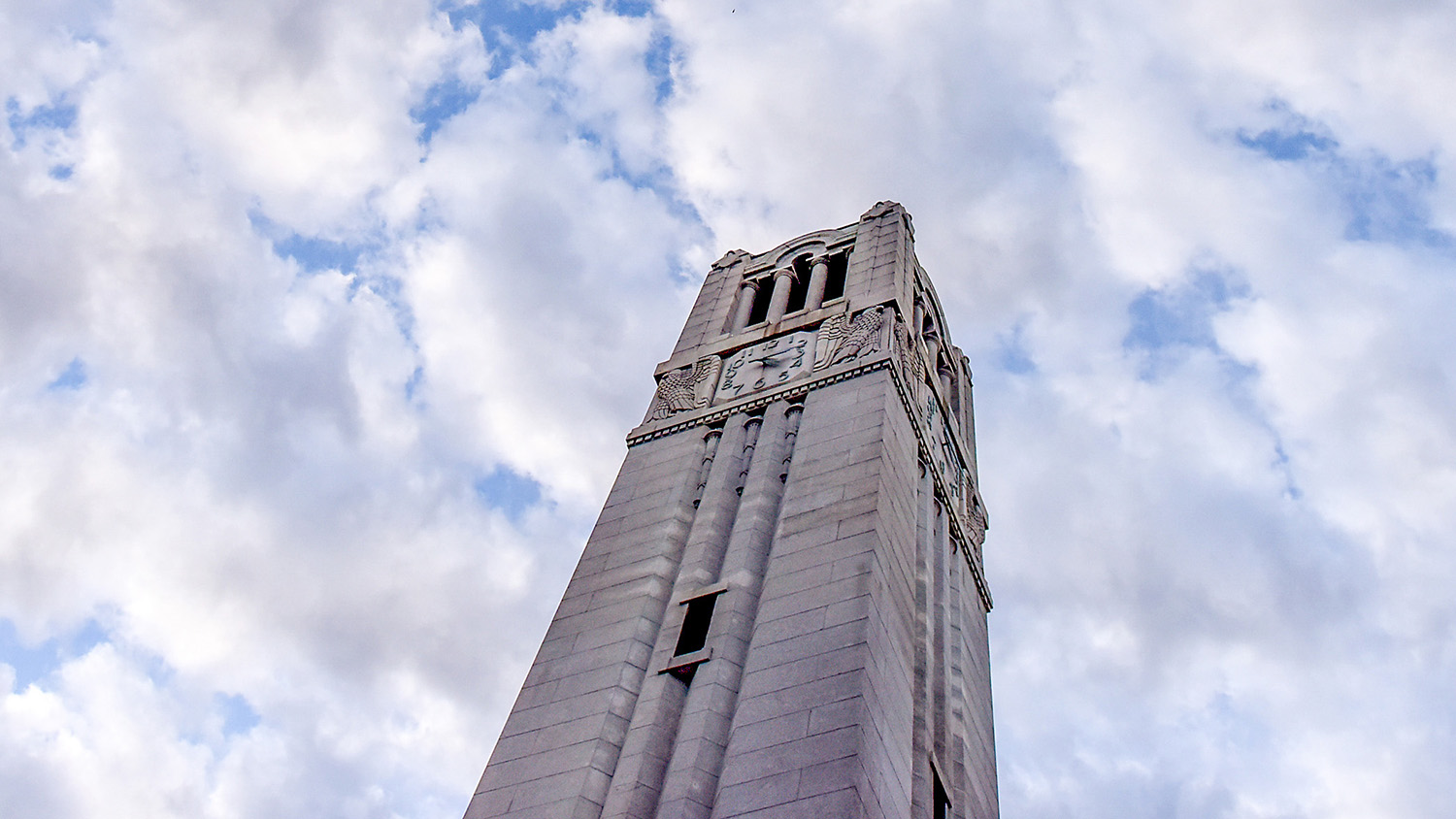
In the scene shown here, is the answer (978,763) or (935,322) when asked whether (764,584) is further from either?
(935,322)

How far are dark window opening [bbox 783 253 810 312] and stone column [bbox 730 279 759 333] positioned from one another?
1.30 m

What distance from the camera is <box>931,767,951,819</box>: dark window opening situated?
26.3 metres

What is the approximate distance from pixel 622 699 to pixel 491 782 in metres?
2.84

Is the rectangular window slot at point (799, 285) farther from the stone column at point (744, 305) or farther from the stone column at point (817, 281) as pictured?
the stone column at point (744, 305)

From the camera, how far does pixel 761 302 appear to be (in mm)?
43469

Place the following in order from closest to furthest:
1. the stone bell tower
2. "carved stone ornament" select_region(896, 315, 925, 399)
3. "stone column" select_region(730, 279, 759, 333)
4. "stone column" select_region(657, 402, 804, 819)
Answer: "stone column" select_region(657, 402, 804, 819), the stone bell tower, "carved stone ornament" select_region(896, 315, 925, 399), "stone column" select_region(730, 279, 759, 333)

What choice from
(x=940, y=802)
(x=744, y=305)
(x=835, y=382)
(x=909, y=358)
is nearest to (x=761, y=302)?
(x=744, y=305)

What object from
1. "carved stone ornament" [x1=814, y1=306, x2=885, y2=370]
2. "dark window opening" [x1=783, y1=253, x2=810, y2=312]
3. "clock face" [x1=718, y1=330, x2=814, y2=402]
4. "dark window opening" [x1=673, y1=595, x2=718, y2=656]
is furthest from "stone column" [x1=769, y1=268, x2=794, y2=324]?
"dark window opening" [x1=673, y1=595, x2=718, y2=656]

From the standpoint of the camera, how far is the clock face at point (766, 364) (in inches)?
1396

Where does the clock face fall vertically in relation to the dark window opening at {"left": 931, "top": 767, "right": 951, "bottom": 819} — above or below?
above

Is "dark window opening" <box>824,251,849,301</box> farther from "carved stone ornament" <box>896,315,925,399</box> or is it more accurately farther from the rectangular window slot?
"carved stone ornament" <box>896,315,925,399</box>

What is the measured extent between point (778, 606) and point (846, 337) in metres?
12.1

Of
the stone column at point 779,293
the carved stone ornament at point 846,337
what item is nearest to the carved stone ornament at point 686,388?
the stone column at point 779,293

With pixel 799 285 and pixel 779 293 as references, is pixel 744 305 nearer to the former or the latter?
pixel 779 293
